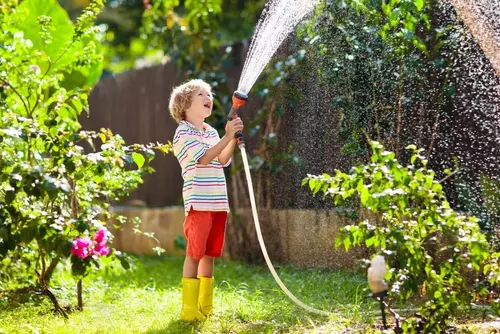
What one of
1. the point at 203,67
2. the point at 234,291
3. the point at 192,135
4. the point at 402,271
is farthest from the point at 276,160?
the point at 402,271

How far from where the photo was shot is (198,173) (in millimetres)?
3734

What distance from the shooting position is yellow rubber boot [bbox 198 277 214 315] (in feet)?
12.3

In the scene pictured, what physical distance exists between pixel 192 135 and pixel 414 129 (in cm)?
152

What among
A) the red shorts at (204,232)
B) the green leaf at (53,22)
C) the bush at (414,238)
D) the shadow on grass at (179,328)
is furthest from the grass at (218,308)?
the green leaf at (53,22)

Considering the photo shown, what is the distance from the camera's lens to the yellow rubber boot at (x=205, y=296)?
3.76m

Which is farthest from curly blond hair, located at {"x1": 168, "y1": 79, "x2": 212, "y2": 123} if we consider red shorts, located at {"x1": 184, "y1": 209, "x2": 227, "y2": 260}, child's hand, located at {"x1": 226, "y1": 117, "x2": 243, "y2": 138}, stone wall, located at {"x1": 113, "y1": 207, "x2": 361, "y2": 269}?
stone wall, located at {"x1": 113, "y1": 207, "x2": 361, "y2": 269}

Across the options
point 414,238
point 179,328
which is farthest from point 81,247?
point 414,238

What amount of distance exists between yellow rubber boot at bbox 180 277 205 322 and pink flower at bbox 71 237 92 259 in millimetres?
486

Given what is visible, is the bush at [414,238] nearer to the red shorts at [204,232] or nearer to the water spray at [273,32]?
the water spray at [273,32]

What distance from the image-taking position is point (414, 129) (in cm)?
473

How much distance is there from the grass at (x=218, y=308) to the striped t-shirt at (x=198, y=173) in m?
0.50

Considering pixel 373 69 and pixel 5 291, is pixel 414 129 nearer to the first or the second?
pixel 373 69

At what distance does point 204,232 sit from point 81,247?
568 mm

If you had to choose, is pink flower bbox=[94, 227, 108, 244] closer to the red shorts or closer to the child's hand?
the red shorts
